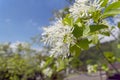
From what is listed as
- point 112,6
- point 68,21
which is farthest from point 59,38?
point 112,6

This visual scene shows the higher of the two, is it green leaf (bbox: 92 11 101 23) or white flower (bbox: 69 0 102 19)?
white flower (bbox: 69 0 102 19)

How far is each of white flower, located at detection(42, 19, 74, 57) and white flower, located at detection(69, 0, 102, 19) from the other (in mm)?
41

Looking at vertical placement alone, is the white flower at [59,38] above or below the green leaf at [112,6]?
below

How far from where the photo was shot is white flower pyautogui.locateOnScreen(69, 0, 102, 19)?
0.64 meters

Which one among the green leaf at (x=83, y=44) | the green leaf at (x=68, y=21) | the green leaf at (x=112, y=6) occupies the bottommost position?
the green leaf at (x=83, y=44)

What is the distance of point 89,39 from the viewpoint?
0.70 m

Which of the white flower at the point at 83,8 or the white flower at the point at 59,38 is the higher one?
the white flower at the point at 83,8

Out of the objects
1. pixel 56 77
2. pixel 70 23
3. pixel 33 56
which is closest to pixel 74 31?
pixel 70 23

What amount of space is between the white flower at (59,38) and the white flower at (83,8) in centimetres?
4

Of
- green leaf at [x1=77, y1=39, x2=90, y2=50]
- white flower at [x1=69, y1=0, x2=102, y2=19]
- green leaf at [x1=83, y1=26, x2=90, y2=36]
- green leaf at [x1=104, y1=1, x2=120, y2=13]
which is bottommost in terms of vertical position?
green leaf at [x1=77, y1=39, x2=90, y2=50]

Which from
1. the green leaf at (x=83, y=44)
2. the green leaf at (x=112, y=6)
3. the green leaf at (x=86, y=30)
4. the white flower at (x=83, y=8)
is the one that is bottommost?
the green leaf at (x=83, y=44)

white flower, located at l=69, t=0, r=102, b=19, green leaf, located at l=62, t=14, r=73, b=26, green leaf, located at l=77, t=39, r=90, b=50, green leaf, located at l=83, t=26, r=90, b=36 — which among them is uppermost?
white flower, located at l=69, t=0, r=102, b=19

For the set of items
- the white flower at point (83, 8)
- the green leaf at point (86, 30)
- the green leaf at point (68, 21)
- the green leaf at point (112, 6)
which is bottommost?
the green leaf at point (86, 30)

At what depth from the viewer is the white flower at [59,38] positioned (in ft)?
2.16
